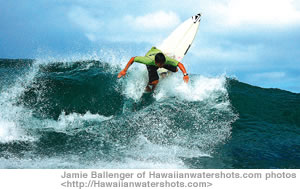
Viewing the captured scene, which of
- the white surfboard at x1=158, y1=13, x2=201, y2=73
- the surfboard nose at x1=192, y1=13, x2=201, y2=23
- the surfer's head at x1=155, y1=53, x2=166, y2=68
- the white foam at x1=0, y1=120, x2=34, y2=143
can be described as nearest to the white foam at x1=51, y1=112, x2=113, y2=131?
the white foam at x1=0, y1=120, x2=34, y2=143

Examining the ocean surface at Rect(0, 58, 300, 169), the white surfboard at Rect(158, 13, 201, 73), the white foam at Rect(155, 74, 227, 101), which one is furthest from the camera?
the white surfboard at Rect(158, 13, 201, 73)

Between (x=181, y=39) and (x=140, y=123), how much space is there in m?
4.31

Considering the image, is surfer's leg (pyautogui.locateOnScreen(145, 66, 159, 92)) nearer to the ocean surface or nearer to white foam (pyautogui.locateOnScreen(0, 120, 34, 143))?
the ocean surface

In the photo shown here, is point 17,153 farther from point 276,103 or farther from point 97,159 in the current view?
point 276,103

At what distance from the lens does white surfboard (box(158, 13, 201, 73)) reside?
859 cm

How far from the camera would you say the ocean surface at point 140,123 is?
4430mm

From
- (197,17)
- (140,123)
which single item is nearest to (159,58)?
(140,123)

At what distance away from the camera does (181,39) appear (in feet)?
29.4

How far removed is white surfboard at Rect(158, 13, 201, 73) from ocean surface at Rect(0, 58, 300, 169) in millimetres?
980

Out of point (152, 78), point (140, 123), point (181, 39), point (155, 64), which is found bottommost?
point (140, 123)

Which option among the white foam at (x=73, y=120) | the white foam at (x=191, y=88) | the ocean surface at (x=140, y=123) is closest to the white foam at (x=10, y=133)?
the ocean surface at (x=140, y=123)

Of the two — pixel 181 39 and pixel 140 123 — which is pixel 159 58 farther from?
pixel 181 39

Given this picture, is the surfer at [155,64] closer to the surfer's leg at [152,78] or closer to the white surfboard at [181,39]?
the surfer's leg at [152,78]

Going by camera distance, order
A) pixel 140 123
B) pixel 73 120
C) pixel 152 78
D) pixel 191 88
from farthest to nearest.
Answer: pixel 191 88
pixel 152 78
pixel 73 120
pixel 140 123
